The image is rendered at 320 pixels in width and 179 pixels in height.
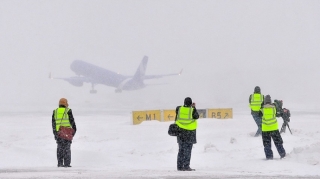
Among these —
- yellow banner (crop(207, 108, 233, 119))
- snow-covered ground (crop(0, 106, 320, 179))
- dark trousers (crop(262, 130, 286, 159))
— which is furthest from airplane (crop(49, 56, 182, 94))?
dark trousers (crop(262, 130, 286, 159))

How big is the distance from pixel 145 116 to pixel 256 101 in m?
11.1

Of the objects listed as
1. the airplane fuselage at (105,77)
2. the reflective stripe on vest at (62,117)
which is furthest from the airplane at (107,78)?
the reflective stripe on vest at (62,117)

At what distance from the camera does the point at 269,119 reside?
13672 millimetres

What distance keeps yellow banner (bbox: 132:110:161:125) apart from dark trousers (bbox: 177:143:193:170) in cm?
1507

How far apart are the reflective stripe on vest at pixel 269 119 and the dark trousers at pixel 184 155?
2.73 meters

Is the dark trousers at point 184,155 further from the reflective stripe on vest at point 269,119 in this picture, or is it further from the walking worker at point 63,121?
the reflective stripe on vest at point 269,119

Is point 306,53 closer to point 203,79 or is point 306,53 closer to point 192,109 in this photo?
point 203,79

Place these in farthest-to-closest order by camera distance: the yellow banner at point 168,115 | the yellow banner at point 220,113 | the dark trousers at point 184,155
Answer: the yellow banner at point 220,113 < the yellow banner at point 168,115 < the dark trousers at point 184,155

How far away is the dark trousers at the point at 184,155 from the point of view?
11906mm

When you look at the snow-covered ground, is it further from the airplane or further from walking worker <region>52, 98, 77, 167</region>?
the airplane

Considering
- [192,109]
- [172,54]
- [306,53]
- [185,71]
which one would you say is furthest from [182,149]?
[172,54]

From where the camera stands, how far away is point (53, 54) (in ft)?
643

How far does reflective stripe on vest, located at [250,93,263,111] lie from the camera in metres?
17.5

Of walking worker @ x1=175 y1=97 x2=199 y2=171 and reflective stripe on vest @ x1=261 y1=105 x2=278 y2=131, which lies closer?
walking worker @ x1=175 y1=97 x2=199 y2=171
